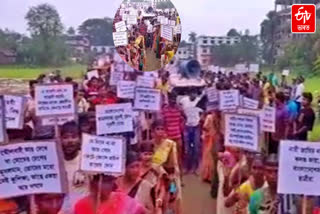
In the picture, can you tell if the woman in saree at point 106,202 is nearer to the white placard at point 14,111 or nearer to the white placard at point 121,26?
the white placard at point 14,111

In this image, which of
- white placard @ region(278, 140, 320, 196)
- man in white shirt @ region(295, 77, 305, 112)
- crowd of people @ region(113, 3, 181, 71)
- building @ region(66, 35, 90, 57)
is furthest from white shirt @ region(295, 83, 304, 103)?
building @ region(66, 35, 90, 57)

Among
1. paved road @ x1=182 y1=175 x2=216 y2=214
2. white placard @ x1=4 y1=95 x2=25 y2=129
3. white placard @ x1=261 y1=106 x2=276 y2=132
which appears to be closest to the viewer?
white placard @ x1=4 y1=95 x2=25 y2=129

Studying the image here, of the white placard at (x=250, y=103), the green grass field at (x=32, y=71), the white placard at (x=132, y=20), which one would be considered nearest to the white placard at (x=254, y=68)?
the white placard at (x=250, y=103)

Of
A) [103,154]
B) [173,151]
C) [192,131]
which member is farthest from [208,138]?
[103,154]

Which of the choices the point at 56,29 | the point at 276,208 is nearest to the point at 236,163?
the point at 276,208

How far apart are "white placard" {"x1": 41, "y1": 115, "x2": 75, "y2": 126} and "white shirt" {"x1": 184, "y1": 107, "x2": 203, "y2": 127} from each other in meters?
0.57

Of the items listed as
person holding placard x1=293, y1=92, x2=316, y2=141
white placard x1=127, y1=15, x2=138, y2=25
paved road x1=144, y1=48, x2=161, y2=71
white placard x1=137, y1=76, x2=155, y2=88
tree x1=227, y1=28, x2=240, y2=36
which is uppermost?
white placard x1=127, y1=15, x2=138, y2=25

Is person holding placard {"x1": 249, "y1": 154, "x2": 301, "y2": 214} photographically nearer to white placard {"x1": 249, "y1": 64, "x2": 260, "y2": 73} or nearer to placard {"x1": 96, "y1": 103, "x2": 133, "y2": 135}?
white placard {"x1": 249, "y1": 64, "x2": 260, "y2": 73}

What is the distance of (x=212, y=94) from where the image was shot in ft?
10.4

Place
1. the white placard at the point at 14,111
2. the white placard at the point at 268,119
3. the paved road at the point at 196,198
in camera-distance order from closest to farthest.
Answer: the white placard at the point at 14,111
the white placard at the point at 268,119
the paved road at the point at 196,198

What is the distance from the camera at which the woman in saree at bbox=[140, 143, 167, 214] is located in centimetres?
319

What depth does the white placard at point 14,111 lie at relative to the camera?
9.91 ft

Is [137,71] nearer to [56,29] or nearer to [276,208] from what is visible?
[56,29]

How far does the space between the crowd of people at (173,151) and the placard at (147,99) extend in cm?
3
